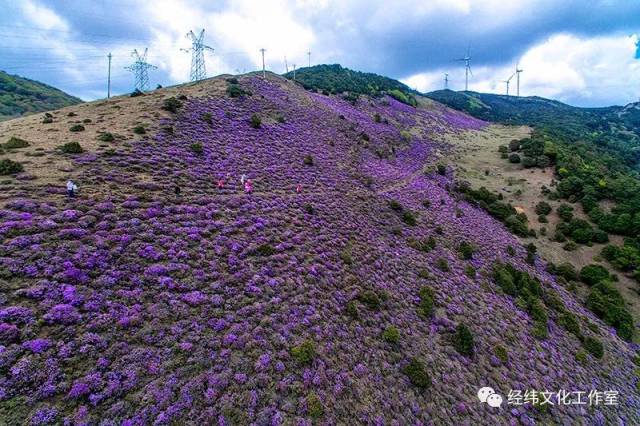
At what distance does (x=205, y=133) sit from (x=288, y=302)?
103ft

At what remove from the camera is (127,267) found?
18266 millimetres

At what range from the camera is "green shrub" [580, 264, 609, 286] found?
42.1m

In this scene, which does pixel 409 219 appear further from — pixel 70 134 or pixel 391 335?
pixel 70 134

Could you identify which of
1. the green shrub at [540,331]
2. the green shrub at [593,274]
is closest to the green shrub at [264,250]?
the green shrub at [540,331]

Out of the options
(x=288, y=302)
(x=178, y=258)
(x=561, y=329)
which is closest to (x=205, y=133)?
(x=178, y=258)

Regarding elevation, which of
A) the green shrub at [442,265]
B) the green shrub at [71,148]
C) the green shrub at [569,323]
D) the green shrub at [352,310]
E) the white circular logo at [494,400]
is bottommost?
the white circular logo at [494,400]

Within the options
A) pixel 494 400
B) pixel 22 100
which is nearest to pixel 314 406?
pixel 494 400

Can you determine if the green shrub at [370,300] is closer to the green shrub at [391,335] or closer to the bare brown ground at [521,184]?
the green shrub at [391,335]

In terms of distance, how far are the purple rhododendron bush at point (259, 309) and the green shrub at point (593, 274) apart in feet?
21.1

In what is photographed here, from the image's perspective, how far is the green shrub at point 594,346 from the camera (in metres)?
30.4

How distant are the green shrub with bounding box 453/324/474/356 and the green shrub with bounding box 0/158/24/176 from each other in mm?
37982

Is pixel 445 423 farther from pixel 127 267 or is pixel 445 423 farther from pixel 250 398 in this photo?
pixel 127 267

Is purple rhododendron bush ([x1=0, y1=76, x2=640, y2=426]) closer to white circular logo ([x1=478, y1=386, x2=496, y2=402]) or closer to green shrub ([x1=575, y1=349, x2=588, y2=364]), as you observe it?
green shrub ([x1=575, y1=349, x2=588, y2=364])

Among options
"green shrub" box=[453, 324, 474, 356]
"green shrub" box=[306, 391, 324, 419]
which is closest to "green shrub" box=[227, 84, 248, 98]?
"green shrub" box=[453, 324, 474, 356]
